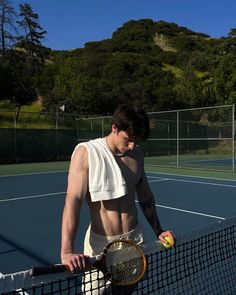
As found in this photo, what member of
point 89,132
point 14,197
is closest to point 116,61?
point 89,132

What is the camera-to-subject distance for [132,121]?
2.56 m

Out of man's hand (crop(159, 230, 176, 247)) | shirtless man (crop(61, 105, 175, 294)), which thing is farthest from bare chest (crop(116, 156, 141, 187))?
man's hand (crop(159, 230, 176, 247))

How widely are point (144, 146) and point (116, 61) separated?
31.8 metres

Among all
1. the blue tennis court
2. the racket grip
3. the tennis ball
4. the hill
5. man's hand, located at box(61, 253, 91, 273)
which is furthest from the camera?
the hill

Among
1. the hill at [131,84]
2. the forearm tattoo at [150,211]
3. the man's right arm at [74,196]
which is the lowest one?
the forearm tattoo at [150,211]

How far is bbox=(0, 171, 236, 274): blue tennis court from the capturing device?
20.3 ft

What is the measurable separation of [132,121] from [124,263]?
79cm

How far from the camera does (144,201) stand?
10.0 feet

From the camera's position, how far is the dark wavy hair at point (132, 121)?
2.57 meters

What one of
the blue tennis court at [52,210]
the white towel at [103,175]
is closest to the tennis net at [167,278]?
the white towel at [103,175]

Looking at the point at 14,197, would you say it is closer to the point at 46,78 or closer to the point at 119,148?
the point at 119,148

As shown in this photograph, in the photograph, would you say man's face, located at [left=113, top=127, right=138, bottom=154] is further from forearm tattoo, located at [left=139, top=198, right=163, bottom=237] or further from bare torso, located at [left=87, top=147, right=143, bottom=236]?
forearm tattoo, located at [left=139, top=198, right=163, bottom=237]

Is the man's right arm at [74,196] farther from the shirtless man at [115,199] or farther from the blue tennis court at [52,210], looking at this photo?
the blue tennis court at [52,210]

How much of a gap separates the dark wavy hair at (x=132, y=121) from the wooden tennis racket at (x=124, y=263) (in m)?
0.61
